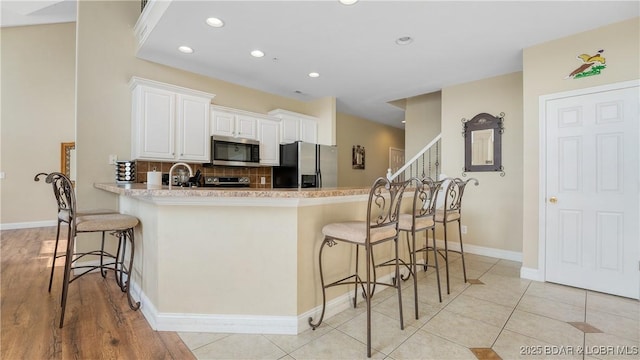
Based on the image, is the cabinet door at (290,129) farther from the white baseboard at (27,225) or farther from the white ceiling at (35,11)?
the white baseboard at (27,225)

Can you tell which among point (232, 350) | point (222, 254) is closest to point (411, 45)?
point (222, 254)

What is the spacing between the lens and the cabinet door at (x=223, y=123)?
409 cm

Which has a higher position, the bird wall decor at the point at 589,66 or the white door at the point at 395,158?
the bird wall decor at the point at 589,66

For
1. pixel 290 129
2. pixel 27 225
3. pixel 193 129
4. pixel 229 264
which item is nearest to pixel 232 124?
pixel 193 129

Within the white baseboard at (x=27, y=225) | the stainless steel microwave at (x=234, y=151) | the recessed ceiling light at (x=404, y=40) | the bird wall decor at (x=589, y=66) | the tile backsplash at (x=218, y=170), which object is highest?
the recessed ceiling light at (x=404, y=40)

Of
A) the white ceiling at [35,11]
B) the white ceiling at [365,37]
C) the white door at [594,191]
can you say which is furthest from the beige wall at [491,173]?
the white ceiling at [35,11]

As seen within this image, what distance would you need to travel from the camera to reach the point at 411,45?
124 inches

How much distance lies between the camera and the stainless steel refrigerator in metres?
4.59

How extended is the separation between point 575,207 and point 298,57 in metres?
3.46

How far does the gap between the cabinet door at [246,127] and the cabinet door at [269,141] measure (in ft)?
0.30

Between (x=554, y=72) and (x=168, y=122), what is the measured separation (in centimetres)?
451

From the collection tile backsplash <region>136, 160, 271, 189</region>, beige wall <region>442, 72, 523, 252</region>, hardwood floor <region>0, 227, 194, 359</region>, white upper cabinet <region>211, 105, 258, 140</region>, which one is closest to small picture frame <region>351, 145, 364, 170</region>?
tile backsplash <region>136, 160, 271, 189</region>

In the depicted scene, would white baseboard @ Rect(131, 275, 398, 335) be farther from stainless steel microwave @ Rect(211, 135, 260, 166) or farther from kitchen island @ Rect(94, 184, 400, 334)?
stainless steel microwave @ Rect(211, 135, 260, 166)

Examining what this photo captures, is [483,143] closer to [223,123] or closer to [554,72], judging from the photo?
[554,72]
